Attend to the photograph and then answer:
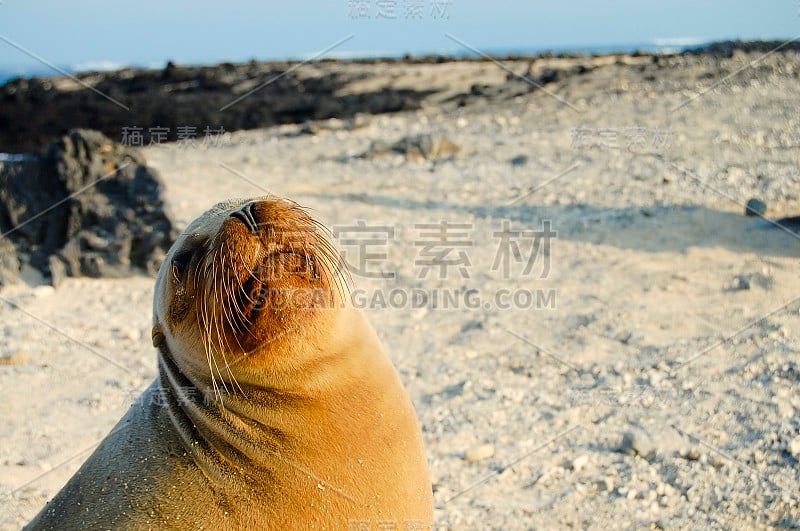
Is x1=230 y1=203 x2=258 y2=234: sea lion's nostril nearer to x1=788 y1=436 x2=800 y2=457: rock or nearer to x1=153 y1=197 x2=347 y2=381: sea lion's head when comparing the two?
x1=153 y1=197 x2=347 y2=381: sea lion's head

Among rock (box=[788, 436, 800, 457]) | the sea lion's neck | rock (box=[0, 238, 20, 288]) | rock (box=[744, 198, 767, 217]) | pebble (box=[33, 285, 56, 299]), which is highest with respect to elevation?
rock (box=[744, 198, 767, 217])

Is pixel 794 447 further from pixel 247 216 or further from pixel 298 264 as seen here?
pixel 247 216

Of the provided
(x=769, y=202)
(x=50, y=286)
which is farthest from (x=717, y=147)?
(x=50, y=286)

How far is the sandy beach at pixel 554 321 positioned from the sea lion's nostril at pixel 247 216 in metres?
1.63

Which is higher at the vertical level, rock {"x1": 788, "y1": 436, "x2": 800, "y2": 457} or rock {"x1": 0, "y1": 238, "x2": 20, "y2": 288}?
rock {"x1": 0, "y1": 238, "x2": 20, "y2": 288}

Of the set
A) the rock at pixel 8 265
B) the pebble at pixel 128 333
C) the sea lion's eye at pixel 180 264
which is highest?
the sea lion's eye at pixel 180 264

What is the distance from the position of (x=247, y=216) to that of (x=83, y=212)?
5077mm

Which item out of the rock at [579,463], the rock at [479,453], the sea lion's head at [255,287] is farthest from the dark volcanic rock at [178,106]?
the sea lion's head at [255,287]

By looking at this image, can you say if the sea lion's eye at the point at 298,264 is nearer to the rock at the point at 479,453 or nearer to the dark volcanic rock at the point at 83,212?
the rock at the point at 479,453

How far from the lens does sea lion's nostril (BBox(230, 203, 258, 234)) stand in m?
2.24

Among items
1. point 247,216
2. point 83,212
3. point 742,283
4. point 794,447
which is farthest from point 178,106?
point 247,216

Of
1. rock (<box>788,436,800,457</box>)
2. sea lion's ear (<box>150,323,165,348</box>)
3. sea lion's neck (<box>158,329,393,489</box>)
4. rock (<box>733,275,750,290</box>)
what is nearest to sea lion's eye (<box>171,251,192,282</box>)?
sea lion's ear (<box>150,323,165,348</box>)

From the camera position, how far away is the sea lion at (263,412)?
2.25m

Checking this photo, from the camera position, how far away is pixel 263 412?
2350mm
